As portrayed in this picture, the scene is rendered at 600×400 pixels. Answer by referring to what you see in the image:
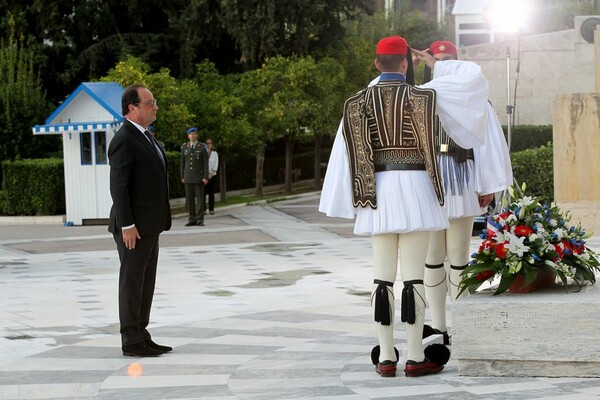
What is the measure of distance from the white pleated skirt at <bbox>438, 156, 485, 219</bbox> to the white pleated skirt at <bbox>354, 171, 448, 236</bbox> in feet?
1.57

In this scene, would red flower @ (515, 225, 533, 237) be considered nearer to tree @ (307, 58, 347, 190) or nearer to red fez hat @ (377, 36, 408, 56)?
red fez hat @ (377, 36, 408, 56)

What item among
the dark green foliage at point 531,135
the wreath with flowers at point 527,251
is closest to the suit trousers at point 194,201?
the dark green foliage at point 531,135

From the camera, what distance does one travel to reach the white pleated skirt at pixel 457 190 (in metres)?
8.33

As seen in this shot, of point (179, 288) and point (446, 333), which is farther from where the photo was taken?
point (179, 288)

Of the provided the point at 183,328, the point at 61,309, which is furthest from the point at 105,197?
the point at 183,328

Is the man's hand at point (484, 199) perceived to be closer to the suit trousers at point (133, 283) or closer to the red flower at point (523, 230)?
the red flower at point (523, 230)

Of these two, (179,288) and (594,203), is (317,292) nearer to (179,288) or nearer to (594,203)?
(179,288)

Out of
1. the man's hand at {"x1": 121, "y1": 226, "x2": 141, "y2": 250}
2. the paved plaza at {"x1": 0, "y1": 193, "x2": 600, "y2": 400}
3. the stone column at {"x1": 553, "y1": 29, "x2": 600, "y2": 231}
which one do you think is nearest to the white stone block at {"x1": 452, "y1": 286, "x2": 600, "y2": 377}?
the paved plaza at {"x1": 0, "y1": 193, "x2": 600, "y2": 400}

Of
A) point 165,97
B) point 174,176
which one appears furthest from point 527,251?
point 174,176

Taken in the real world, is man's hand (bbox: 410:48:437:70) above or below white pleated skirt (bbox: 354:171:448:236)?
above

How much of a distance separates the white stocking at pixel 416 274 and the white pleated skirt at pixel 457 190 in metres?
0.53

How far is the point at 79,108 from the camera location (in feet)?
85.2

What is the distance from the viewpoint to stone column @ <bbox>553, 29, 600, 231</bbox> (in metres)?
18.9

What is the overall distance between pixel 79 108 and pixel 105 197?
71.8 inches
